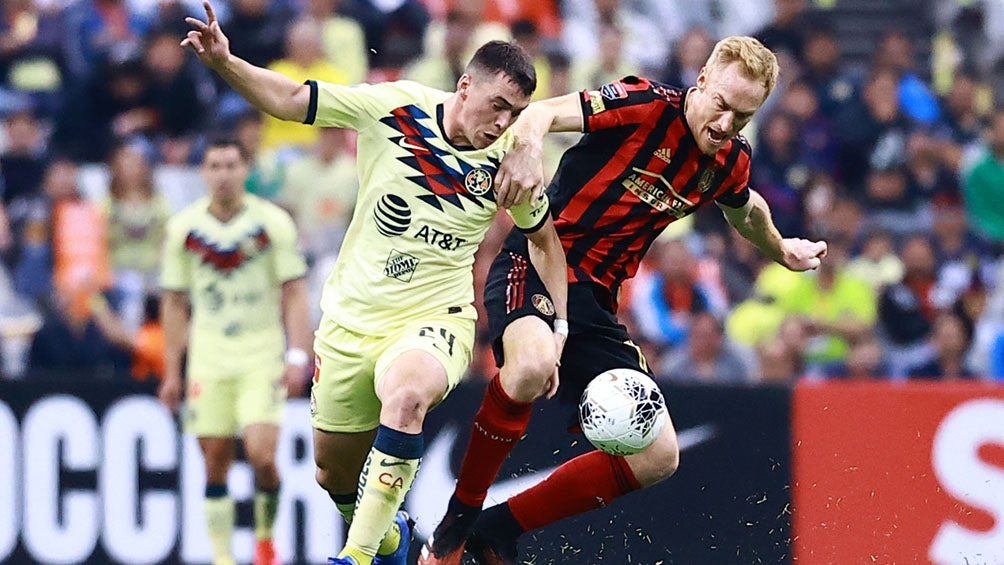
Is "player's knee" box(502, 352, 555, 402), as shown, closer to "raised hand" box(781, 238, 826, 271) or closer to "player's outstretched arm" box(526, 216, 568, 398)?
"player's outstretched arm" box(526, 216, 568, 398)

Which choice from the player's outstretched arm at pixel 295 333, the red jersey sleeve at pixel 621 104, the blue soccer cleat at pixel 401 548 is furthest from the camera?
the player's outstretched arm at pixel 295 333

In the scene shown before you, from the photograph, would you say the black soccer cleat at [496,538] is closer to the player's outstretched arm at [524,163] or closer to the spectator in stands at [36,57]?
the player's outstretched arm at [524,163]

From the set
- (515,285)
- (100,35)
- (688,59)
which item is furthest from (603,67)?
(515,285)

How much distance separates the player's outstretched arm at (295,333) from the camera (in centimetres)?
964

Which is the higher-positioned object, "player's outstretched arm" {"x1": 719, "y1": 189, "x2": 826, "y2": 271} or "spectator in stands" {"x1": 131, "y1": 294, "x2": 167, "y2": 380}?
"player's outstretched arm" {"x1": 719, "y1": 189, "x2": 826, "y2": 271}

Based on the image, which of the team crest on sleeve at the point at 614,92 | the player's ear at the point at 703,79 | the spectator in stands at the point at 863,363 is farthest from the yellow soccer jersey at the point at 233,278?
the spectator in stands at the point at 863,363

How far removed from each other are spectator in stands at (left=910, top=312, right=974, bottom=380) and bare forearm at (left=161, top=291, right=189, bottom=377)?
16.8 ft

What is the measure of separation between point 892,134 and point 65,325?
21.8 ft

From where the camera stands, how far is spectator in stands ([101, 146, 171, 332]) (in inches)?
474

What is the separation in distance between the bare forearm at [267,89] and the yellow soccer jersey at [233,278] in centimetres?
362

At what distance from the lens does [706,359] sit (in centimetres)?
1137

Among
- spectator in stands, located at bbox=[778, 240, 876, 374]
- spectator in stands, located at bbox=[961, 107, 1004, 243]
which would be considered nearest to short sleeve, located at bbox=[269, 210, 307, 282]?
spectator in stands, located at bbox=[778, 240, 876, 374]

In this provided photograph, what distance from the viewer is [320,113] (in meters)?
6.58

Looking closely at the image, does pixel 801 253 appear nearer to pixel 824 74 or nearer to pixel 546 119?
pixel 546 119
